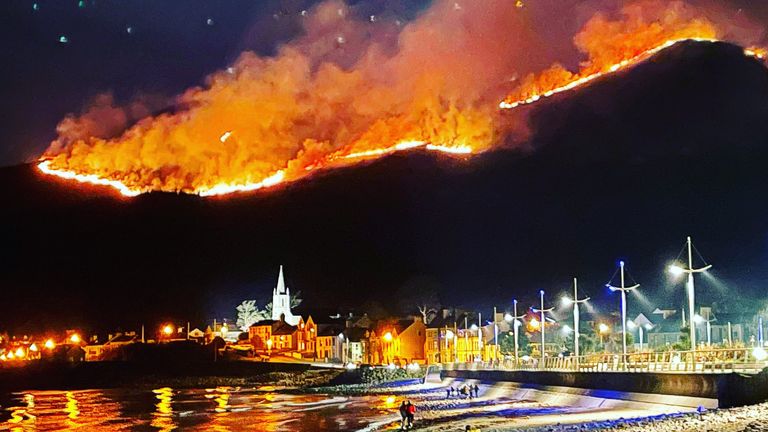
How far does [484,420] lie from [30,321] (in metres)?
168

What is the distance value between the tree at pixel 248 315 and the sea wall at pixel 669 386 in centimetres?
12284

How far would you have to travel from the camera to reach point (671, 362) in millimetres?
39344

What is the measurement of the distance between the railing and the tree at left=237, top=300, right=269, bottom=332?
358 feet

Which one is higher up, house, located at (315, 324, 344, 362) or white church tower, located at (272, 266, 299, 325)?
white church tower, located at (272, 266, 299, 325)

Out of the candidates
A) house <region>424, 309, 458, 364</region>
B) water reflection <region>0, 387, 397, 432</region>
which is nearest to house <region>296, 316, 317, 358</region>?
house <region>424, 309, 458, 364</region>

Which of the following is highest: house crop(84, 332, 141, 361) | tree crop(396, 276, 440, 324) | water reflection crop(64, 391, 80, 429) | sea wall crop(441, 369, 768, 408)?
tree crop(396, 276, 440, 324)

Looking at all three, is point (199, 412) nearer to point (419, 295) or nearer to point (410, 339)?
point (410, 339)

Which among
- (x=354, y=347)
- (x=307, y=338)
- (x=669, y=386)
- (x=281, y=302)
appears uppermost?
(x=281, y=302)

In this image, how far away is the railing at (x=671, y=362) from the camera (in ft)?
115

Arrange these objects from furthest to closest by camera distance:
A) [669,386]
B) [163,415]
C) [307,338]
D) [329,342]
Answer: [307,338] → [329,342] → [163,415] → [669,386]

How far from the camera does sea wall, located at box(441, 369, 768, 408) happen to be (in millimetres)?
28375

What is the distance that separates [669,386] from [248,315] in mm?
143614

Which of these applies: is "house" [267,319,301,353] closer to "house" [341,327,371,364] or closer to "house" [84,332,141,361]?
"house" [341,327,371,364]

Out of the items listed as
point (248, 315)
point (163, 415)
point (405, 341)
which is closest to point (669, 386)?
point (163, 415)
